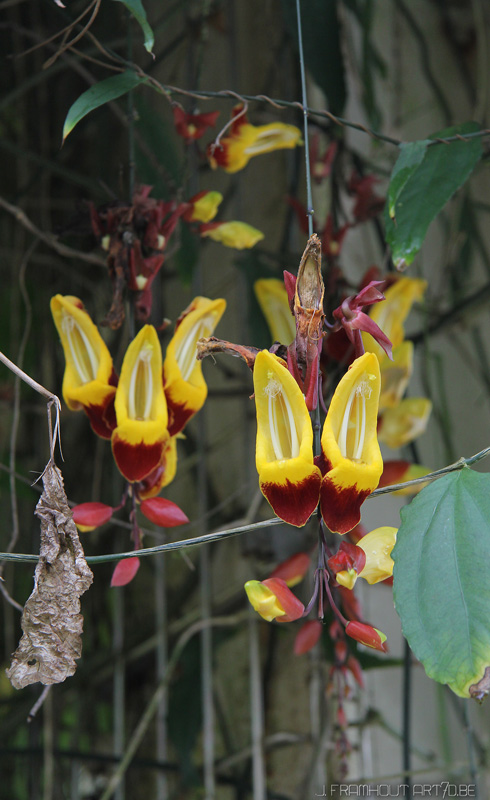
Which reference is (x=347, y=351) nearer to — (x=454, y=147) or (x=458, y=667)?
(x=454, y=147)

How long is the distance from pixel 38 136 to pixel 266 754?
97 centimetres

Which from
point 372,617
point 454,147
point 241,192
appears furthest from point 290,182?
point 372,617

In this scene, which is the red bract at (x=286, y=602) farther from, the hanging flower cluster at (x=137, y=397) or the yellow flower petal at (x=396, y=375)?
the yellow flower petal at (x=396, y=375)

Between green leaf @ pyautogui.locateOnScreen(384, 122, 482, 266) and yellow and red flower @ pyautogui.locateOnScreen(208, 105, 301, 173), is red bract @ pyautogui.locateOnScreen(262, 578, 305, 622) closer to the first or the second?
green leaf @ pyautogui.locateOnScreen(384, 122, 482, 266)

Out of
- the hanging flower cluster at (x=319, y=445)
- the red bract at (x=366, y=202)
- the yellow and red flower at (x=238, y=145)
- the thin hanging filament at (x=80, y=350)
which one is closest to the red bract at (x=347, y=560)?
the hanging flower cluster at (x=319, y=445)

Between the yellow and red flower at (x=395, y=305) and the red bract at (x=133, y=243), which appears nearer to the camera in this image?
the red bract at (x=133, y=243)

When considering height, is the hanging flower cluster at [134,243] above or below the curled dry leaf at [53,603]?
above

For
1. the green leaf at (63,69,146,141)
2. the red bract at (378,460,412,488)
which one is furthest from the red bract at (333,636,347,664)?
the green leaf at (63,69,146,141)

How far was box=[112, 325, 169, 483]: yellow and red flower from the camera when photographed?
1.71 ft

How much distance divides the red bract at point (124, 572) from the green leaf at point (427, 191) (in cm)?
29

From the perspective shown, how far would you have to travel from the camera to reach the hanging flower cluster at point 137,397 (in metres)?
0.53

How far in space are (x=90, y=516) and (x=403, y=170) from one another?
1.10 feet

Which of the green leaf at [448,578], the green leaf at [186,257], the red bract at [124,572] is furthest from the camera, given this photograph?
the green leaf at [186,257]

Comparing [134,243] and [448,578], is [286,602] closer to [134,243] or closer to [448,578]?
[448,578]
